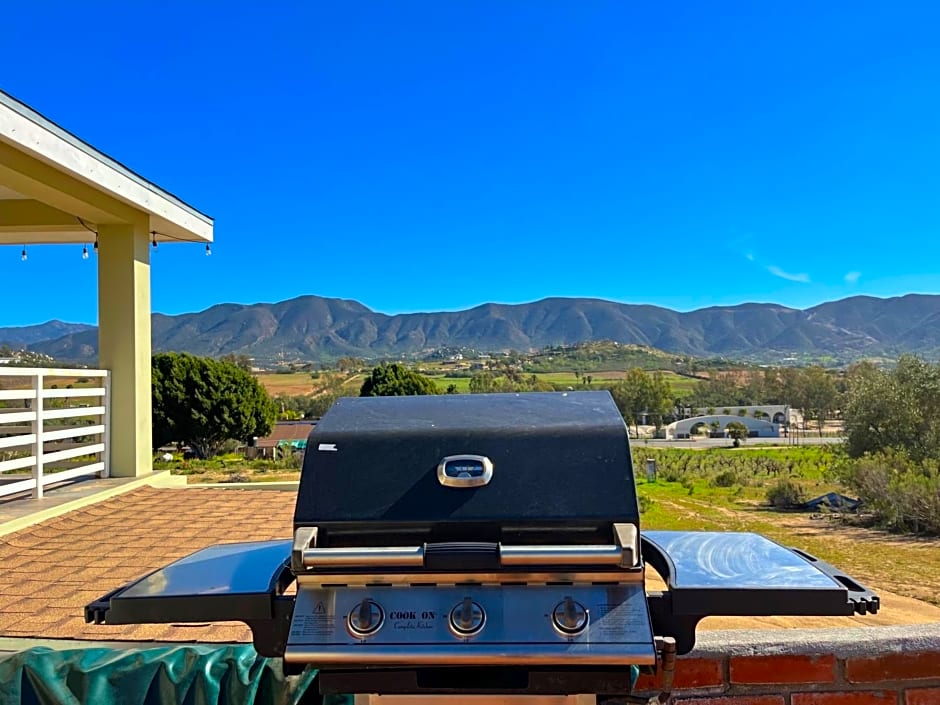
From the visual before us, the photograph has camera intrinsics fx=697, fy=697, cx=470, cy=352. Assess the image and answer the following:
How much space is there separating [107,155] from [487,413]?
17.5ft

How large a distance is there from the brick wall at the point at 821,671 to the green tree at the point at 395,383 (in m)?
24.4

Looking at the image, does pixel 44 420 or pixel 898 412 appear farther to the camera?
pixel 898 412

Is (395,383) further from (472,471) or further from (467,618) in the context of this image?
(467,618)

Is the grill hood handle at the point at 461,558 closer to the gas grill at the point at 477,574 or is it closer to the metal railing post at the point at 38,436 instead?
the gas grill at the point at 477,574

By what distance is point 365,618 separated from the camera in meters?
1.02

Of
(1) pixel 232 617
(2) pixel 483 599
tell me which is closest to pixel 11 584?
(1) pixel 232 617

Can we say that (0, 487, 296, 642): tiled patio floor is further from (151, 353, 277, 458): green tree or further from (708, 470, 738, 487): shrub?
(151, 353, 277, 458): green tree

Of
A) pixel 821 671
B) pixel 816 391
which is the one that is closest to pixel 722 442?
pixel 816 391

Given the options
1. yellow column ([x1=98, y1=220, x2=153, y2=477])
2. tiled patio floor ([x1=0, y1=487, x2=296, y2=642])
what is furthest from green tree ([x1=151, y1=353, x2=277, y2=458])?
tiled patio floor ([x1=0, y1=487, x2=296, y2=642])

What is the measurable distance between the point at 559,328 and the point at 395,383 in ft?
374

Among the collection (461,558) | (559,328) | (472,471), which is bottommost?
(461,558)

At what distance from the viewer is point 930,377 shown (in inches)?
659

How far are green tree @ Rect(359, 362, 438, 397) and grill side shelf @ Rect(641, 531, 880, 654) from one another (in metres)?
24.7

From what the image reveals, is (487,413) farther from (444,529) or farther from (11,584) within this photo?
(11,584)
